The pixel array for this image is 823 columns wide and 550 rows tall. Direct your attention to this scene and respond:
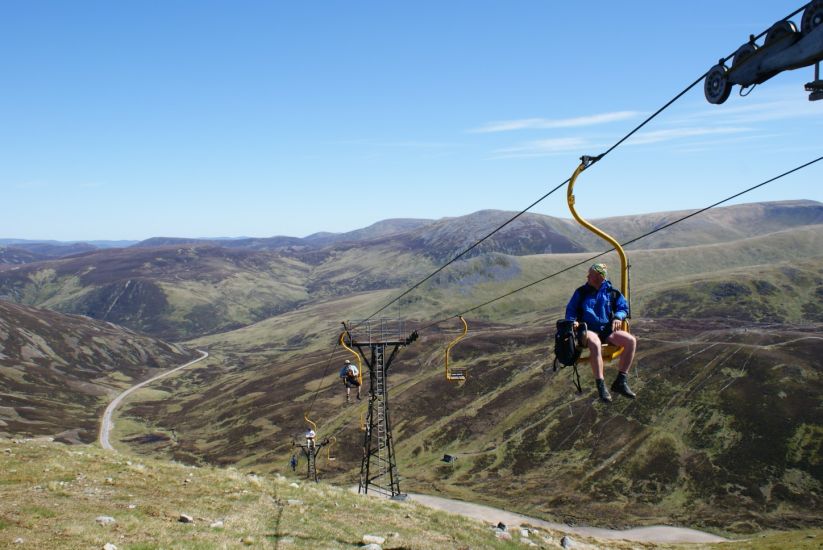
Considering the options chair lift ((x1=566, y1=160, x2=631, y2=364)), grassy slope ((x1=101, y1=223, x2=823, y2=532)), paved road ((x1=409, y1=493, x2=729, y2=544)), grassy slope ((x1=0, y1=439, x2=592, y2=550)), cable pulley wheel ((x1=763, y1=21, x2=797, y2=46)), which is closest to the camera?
cable pulley wheel ((x1=763, y1=21, x2=797, y2=46))

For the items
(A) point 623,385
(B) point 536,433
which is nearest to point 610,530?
(B) point 536,433

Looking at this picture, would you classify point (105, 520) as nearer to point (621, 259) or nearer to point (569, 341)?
point (569, 341)

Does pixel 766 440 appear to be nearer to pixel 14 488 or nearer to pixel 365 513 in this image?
pixel 365 513

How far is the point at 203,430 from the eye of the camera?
465 ft

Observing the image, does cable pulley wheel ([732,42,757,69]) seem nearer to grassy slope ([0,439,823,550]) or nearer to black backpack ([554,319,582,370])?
black backpack ([554,319,582,370])

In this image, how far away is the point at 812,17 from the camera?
1016 centimetres

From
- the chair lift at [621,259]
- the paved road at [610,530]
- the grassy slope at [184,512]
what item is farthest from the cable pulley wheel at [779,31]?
the paved road at [610,530]

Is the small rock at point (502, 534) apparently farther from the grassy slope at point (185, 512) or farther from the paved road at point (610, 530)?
the paved road at point (610, 530)

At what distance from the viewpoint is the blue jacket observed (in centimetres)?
1457

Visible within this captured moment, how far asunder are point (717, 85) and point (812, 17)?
238 centimetres

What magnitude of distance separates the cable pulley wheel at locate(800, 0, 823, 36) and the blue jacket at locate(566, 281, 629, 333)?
6.93 meters

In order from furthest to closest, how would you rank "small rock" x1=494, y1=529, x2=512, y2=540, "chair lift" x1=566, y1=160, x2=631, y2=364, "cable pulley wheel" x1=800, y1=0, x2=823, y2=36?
"small rock" x1=494, y1=529, x2=512, y2=540 < "chair lift" x1=566, y1=160, x2=631, y2=364 < "cable pulley wheel" x1=800, y1=0, x2=823, y2=36

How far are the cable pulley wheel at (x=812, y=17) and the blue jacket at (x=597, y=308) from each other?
693cm

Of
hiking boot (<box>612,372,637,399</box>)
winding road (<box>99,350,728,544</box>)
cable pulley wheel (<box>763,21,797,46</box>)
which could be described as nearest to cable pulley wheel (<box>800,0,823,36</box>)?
cable pulley wheel (<box>763,21,797,46</box>)
